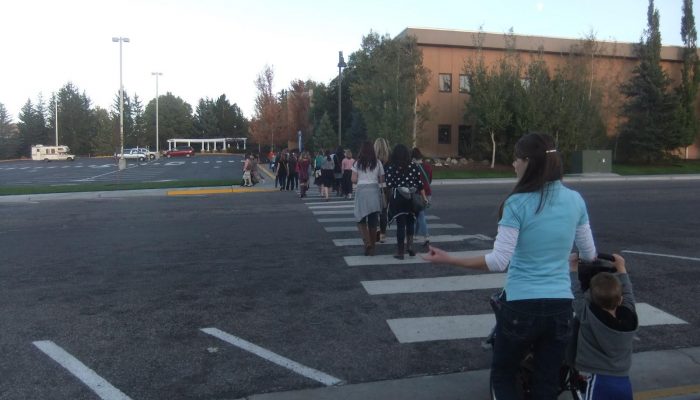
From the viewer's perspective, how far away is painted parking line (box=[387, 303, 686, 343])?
18.1 ft

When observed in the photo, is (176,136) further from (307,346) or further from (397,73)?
(307,346)

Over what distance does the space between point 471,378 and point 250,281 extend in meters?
3.83

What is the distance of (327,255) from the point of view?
9.30 meters

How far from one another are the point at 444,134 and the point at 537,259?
38277 mm

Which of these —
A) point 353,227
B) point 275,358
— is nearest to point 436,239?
point 353,227

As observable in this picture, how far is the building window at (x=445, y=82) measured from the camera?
40.1 m

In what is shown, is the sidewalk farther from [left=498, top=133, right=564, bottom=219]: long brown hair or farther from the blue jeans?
[left=498, top=133, right=564, bottom=219]: long brown hair

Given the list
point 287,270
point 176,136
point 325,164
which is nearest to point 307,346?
point 287,270

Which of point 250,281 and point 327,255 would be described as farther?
point 327,255

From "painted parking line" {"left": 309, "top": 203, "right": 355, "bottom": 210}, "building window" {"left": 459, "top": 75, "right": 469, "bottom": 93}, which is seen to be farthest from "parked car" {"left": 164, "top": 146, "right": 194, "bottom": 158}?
"painted parking line" {"left": 309, "top": 203, "right": 355, "bottom": 210}

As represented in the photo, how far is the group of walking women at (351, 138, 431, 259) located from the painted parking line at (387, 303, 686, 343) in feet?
8.58

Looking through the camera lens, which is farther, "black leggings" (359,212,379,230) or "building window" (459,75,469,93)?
"building window" (459,75,469,93)

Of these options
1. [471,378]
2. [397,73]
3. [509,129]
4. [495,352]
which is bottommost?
[471,378]

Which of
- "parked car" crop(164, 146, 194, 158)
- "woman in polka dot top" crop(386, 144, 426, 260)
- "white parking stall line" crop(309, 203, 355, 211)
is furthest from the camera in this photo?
"parked car" crop(164, 146, 194, 158)
